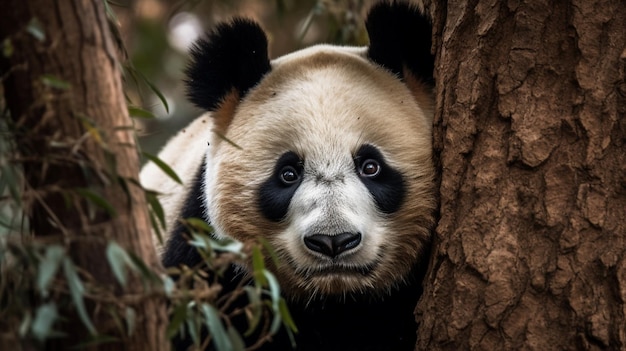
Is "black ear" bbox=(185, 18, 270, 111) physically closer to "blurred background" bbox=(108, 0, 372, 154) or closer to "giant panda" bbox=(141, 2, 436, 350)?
"giant panda" bbox=(141, 2, 436, 350)

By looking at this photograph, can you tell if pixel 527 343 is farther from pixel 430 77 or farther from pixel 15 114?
pixel 15 114

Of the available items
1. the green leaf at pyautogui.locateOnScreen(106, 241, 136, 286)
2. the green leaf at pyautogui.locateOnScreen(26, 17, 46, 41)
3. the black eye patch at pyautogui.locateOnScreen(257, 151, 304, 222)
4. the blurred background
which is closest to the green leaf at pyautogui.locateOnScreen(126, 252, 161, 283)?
the green leaf at pyautogui.locateOnScreen(106, 241, 136, 286)

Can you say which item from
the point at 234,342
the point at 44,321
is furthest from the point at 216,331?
the point at 44,321

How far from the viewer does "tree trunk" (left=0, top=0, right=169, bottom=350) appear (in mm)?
2158

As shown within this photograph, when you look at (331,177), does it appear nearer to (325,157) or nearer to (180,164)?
(325,157)

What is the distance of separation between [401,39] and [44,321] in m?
2.14

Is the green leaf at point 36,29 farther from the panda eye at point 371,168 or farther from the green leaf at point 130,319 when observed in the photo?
the panda eye at point 371,168

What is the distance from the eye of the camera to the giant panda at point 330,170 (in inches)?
126

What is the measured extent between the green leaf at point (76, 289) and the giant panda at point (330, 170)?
1.14 metres

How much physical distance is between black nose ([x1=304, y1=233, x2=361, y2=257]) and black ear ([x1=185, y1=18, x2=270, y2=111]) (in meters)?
0.93

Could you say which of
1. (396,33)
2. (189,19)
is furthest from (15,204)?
(189,19)

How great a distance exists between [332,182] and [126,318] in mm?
1210

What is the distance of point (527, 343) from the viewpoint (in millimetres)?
2795

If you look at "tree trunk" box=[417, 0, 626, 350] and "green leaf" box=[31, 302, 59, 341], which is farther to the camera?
"tree trunk" box=[417, 0, 626, 350]
